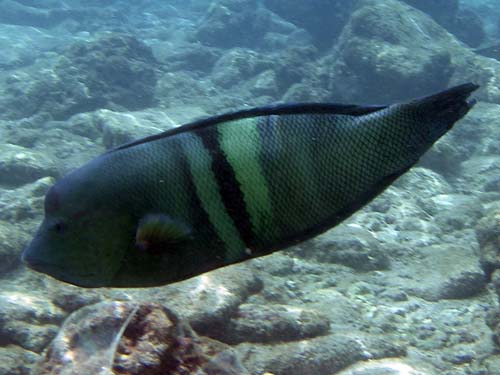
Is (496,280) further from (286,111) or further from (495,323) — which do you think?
(286,111)

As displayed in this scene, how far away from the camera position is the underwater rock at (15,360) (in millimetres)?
3968

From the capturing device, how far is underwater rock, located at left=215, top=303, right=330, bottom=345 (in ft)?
14.1

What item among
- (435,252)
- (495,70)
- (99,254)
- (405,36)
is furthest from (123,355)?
(495,70)

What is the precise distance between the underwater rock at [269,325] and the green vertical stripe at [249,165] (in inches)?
137

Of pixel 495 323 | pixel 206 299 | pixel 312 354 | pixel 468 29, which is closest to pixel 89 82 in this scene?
pixel 206 299

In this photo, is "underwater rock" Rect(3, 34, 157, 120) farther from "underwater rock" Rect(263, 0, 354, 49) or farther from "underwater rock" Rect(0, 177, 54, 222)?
"underwater rock" Rect(263, 0, 354, 49)

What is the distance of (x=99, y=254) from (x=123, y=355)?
1627mm

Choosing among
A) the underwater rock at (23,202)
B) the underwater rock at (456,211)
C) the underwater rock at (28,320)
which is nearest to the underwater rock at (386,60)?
the underwater rock at (456,211)

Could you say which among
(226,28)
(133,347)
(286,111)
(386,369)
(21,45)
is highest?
(286,111)

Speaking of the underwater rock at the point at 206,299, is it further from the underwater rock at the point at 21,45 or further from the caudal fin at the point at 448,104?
the underwater rock at the point at 21,45

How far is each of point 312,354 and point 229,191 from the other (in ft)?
11.4

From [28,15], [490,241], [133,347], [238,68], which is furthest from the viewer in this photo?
[28,15]

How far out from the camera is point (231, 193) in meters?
1.04

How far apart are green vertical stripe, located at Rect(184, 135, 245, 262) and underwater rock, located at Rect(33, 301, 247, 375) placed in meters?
1.47
